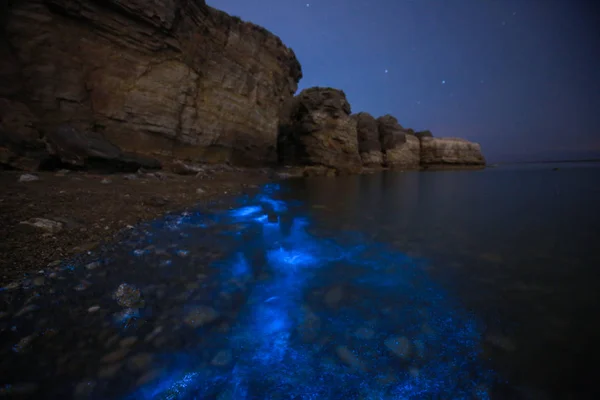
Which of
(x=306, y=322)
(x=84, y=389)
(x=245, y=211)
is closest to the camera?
(x=84, y=389)

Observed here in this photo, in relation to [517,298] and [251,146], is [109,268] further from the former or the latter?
[251,146]

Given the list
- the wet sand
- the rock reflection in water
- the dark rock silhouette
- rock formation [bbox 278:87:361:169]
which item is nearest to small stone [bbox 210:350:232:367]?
the rock reflection in water

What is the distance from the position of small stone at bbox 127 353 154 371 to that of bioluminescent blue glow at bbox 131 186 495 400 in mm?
95

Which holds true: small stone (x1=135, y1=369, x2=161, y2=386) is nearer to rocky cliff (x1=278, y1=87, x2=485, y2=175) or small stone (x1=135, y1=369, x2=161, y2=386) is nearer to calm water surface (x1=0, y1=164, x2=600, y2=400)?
calm water surface (x1=0, y1=164, x2=600, y2=400)

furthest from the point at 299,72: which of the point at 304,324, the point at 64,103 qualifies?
the point at 304,324

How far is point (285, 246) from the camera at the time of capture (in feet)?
12.4

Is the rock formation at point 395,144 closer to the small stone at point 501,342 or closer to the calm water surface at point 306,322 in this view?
the calm water surface at point 306,322

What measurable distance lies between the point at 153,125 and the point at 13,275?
10530 mm

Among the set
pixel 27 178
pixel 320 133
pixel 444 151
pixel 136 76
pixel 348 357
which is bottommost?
pixel 348 357

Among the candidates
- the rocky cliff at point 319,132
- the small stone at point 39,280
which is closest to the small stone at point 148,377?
the small stone at point 39,280

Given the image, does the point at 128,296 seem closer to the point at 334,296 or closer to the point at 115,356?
the point at 115,356

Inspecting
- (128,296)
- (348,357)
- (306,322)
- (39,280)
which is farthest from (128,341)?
(348,357)

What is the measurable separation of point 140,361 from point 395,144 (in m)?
36.5

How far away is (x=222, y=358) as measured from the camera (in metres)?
1.59
